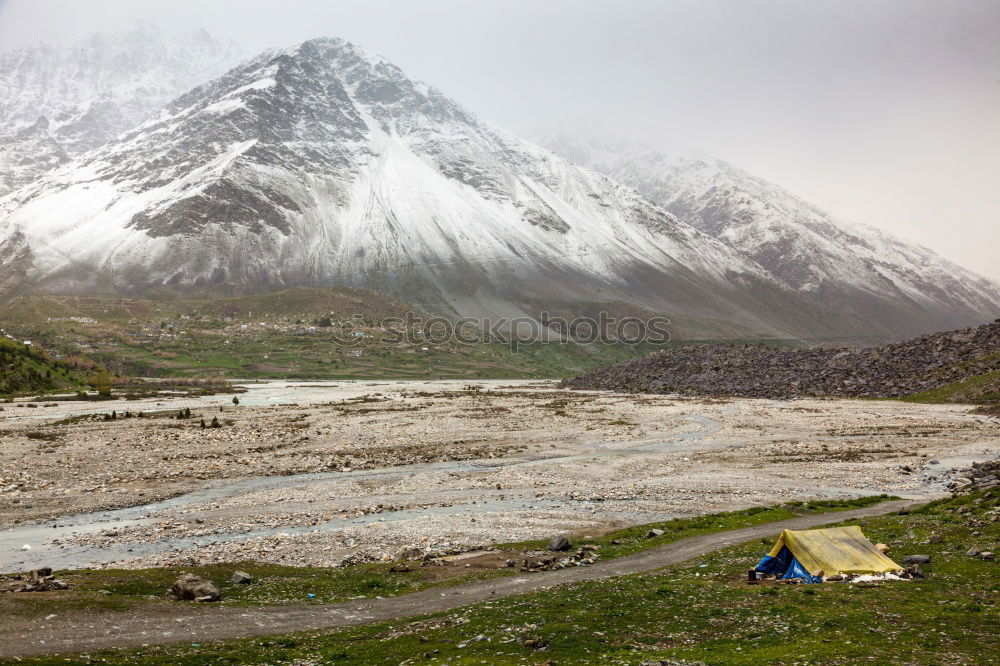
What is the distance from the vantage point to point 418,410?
89.8m

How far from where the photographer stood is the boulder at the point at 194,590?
21.1 metres

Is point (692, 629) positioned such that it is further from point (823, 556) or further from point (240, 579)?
point (240, 579)

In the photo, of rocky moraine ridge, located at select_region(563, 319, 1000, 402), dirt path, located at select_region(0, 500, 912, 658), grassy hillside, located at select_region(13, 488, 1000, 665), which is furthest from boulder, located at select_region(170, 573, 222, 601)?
rocky moraine ridge, located at select_region(563, 319, 1000, 402)

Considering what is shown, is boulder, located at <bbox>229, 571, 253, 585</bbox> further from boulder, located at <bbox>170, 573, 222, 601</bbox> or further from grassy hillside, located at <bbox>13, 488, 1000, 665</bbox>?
grassy hillside, located at <bbox>13, 488, 1000, 665</bbox>

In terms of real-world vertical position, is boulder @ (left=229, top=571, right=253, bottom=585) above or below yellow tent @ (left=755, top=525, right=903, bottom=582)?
below

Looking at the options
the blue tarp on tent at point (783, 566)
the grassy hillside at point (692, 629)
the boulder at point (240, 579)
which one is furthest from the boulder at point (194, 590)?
the blue tarp on tent at point (783, 566)

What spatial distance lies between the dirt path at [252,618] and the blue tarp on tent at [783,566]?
14.8 feet

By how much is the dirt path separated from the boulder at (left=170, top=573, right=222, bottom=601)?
0.84 meters

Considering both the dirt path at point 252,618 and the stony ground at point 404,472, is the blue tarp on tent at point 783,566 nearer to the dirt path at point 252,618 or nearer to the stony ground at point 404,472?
the dirt path at point 252,618

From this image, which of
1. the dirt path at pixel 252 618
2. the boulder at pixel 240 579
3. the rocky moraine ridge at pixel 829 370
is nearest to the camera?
the dirt path at pixel 252 618

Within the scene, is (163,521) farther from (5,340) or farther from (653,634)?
(5,340)

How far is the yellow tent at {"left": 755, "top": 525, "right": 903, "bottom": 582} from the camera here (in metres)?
20.2

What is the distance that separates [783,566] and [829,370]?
330ft

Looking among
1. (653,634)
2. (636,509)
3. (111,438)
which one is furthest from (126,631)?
(111,438)
